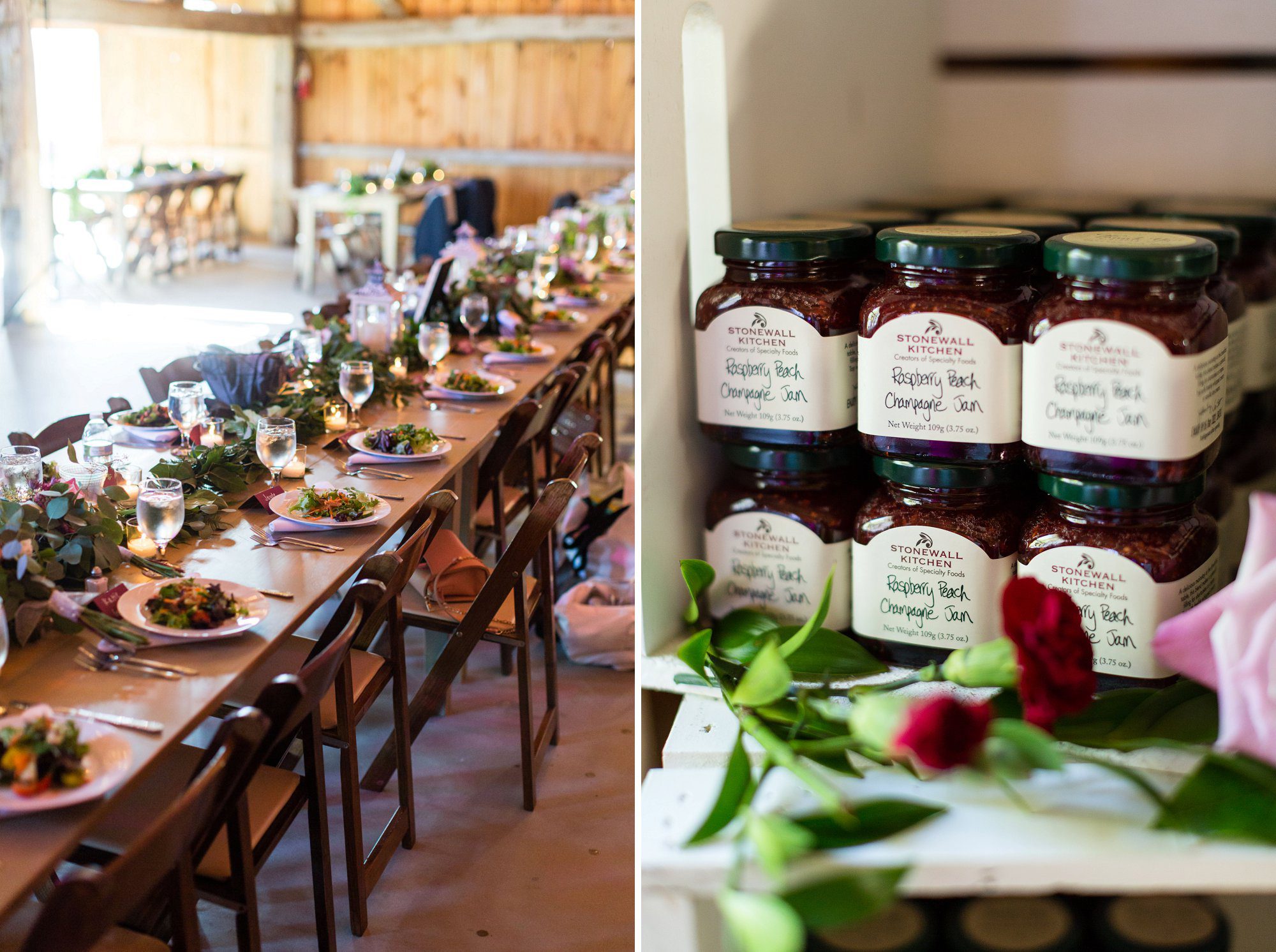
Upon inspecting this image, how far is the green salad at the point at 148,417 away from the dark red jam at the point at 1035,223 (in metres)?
2.09

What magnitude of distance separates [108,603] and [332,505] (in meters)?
0.56

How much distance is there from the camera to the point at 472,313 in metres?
3.98

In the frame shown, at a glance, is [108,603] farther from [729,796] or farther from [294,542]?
[729,796]

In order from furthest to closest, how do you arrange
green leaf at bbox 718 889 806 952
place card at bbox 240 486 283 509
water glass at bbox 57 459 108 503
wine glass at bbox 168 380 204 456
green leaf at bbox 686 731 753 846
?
1. wine glass at bbox 168 380 204 456
2. place card at bbox 240 486 283 509
3. water glass at bbox 57 459 108 503
4. green leaf at bbox 686 731 753 846
5. green leaf at bbox 718 889 806 952

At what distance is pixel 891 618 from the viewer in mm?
1044

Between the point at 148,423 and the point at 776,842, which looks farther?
the point at 148,423

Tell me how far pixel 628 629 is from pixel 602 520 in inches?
15.2

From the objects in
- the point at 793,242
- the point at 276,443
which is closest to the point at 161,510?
the point at 276,443

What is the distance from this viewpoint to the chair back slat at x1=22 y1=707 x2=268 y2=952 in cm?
115

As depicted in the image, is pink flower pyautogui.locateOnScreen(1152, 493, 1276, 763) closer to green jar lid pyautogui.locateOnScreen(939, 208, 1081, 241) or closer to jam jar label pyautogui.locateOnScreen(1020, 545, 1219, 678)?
jam jar label pyautogui.locateOnScreen(1020, 545, 1219, 678)

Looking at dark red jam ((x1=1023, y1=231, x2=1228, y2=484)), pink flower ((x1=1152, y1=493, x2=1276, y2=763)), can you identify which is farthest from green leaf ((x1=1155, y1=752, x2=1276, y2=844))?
dark red jam ((x1=1023, y1=231, x2=1228, y2=484))

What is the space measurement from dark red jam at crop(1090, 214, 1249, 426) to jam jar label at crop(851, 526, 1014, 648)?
0.26 metres

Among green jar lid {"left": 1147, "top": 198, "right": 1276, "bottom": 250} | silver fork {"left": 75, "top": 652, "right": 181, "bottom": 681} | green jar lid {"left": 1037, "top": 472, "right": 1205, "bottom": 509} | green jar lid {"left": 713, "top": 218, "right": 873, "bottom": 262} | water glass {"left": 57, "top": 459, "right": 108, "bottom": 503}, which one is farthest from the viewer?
water glass {"left": 57, "top": 459, "right": 108, "bottom": 503}

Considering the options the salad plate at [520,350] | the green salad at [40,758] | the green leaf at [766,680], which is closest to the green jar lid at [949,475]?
the green leaf at [766,680]
